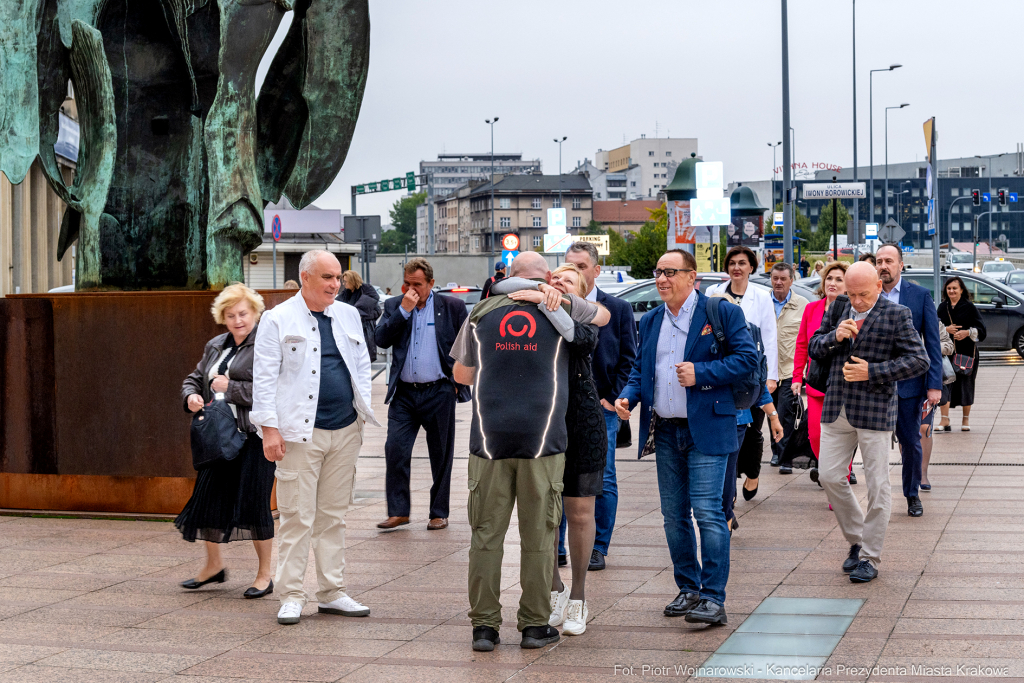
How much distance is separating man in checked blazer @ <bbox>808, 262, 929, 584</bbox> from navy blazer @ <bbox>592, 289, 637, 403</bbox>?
1.14 metres

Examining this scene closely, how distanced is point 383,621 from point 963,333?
8.94 m

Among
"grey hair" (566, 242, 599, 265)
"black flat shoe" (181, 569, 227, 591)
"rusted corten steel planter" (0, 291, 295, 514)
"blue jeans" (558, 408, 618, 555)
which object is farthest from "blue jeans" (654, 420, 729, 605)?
"rusted corten steel planter" (0, 291, 295, 514)

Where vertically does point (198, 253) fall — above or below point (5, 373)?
above

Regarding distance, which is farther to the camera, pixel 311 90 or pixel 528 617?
pixel 311 90

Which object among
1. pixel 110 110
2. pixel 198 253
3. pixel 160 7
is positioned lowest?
pixel 198 253

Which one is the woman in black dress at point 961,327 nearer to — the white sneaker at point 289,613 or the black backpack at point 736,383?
the black backpack at point 736,383

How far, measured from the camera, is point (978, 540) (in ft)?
26.0

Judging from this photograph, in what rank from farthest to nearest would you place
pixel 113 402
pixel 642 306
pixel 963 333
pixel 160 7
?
pixel 642 306, pixel 963 333, pixel 160 7, pixel 113 402

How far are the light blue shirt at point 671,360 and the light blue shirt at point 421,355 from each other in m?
2.81

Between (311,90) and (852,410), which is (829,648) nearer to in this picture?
(852,410)

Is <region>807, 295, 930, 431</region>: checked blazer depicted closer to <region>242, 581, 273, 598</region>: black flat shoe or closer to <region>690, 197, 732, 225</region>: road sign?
<region>242, 581, 273, 598</region>: black flat shoe

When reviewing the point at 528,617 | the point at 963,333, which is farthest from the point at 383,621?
the point at 963,333

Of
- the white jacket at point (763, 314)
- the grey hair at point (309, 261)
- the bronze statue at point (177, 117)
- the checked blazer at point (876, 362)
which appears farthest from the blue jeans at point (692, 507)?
the bronze statue at point (177, 117)

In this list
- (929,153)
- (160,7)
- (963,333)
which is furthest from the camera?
(929,153)
